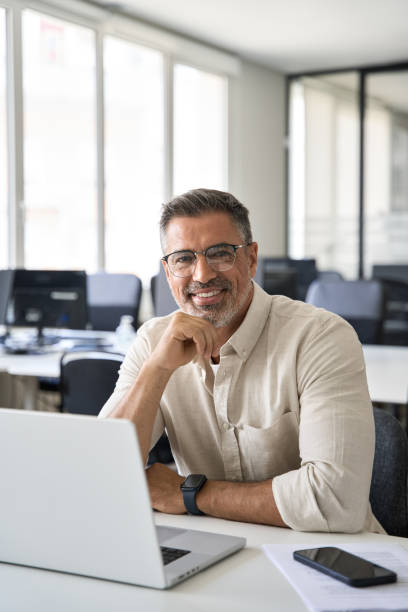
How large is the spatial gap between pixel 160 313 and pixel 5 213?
2396 mm

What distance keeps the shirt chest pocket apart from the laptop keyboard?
1.35 feet

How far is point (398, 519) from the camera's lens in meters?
1.63

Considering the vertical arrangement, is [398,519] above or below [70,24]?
below

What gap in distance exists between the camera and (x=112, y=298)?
4965 millimetres

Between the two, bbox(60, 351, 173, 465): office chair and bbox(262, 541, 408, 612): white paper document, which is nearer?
bbox(262, 541, 408, 612): white paper document

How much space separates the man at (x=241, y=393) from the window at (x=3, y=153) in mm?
3920

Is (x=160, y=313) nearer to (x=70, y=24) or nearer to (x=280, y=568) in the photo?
(x=280, y=568)

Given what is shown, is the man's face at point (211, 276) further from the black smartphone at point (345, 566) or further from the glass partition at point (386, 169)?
the glass partition at point (386, 169)

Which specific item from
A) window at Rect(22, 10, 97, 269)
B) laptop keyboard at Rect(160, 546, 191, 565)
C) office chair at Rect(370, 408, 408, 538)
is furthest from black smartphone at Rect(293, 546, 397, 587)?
window at Rect(22, 10, 97, 269)

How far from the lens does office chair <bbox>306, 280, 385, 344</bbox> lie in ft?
13.3

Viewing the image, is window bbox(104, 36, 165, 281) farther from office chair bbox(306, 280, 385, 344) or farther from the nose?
the nose

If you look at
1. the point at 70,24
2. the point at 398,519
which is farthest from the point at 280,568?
the point at 70,24

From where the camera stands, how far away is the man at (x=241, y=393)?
4.68 ft

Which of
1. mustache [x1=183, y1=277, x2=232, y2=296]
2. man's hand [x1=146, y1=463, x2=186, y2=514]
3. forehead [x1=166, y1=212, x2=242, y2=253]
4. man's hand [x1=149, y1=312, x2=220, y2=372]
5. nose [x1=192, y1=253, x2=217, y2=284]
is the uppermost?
forehead [x1=166, y1=212, x2=242, y2=253]
